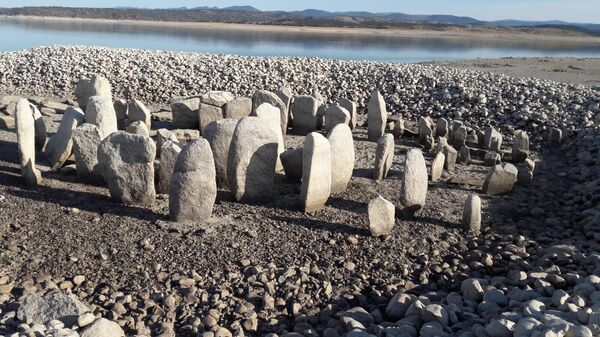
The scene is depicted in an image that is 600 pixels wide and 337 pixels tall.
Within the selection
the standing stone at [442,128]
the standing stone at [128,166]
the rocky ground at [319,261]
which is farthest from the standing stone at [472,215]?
the standing stone at [442,128]

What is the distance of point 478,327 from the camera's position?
13.5 ft

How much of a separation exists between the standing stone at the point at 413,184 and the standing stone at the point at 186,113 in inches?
189

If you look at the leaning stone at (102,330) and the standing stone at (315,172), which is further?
the standing stone at (315,172)

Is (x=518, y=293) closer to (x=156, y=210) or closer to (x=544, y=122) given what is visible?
A: (x=156, y=210)

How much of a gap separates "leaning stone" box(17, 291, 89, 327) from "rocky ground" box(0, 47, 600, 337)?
108 mm

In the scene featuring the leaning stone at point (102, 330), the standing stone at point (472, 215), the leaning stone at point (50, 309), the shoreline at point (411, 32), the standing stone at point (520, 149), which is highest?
the shoreline at point (411, 32)

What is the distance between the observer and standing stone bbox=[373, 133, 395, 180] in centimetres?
807

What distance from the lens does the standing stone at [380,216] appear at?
632 cm

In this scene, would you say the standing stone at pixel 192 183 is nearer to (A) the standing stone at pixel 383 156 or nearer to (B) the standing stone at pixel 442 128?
(A) the standing stone at pixel 383 156

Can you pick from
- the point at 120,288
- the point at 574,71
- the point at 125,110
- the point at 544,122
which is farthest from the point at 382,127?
the point at 574,71

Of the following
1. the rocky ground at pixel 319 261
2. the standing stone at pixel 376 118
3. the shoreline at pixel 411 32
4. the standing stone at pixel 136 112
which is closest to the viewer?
the rocky ground at pixel 319 261

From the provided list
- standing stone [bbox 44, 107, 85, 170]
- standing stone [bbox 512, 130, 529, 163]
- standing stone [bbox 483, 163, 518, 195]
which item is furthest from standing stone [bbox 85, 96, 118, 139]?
standing stone [bbox 512, 130, 529, 163]

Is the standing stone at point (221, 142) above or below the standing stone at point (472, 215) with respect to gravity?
above

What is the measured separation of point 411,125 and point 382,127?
1.76 m
